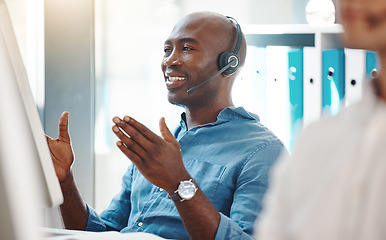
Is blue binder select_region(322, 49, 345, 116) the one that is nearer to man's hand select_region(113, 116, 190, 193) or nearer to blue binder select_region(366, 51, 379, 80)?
blue binder select_region(366, 51, 379, 80)

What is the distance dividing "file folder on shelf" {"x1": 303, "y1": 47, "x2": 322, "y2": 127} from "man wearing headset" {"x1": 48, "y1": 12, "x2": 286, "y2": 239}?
0.97 ft

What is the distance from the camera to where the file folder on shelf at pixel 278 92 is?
212 centimetres

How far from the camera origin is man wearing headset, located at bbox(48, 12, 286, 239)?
1.38 metres

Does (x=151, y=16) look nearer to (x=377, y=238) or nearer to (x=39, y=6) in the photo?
(x=39, y=6)

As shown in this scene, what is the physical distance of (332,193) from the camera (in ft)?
1.73

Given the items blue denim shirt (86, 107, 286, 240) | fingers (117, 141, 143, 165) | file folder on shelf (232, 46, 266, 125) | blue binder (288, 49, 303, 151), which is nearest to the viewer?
fingers (117, 141, 143, 165)

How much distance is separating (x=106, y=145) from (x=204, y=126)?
1202 mm

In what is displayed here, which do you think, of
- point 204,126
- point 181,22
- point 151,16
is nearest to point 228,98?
point 204,126

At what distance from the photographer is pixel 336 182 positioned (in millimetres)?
527

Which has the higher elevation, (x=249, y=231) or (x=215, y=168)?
(x=215, y=168)

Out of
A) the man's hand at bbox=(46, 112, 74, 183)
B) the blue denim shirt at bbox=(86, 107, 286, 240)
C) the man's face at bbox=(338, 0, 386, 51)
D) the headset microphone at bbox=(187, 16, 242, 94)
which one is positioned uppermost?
the man's face at bbox=(338, 0, 386, 51)

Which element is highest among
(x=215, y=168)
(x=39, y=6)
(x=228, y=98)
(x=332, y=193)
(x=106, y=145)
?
(x=39, y=6)

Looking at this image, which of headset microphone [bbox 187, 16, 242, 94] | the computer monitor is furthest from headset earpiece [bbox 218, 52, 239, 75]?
the computer monitor

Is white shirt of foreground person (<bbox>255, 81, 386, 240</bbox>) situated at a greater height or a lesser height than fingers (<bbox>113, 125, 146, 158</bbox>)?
greater
